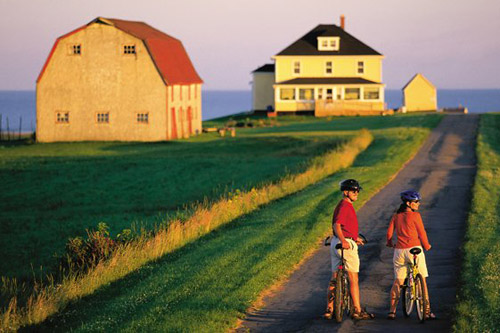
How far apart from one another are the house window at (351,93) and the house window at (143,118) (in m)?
26.8

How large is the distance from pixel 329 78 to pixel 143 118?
26.5 m

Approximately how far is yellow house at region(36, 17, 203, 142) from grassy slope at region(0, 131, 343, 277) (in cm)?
239

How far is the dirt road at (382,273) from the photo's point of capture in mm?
10922

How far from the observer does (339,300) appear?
35.6ft

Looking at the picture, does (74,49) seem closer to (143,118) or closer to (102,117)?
(102,117)

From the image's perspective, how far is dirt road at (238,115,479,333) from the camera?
1092 centimetres

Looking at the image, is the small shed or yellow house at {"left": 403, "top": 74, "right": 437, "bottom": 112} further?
the small shed

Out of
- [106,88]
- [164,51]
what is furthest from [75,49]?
[164,51]

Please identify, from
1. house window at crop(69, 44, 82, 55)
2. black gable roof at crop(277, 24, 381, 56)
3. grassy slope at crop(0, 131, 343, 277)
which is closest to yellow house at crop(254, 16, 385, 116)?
black gable roof at crop(277, 24, 381, 56)

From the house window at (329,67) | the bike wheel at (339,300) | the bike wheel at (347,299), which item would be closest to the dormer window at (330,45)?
the house window at (329,67)

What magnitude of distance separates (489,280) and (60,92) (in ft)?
168

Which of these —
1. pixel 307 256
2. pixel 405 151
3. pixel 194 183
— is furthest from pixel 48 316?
pixel 405 151

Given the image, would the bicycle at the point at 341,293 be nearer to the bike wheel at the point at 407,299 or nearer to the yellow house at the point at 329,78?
the bike wheel at the point at 407,299

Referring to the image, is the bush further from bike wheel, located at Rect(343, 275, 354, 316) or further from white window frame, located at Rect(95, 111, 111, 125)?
white window frame, located at Rect(95, 111, 111, 125)
